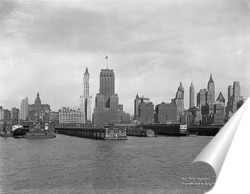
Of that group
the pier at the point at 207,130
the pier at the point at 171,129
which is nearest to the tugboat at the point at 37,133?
the pier at the point at 171,129

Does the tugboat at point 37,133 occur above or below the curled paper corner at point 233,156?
below

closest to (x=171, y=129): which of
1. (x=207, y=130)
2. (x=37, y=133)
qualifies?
(x=207, y=130)

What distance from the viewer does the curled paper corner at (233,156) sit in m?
6.57

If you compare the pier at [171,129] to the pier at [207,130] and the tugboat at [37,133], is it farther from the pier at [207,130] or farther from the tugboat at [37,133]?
the tugboat at [37,133]

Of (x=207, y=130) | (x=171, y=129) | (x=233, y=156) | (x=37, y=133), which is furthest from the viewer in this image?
(x=171, y=129)

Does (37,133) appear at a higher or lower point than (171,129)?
lower

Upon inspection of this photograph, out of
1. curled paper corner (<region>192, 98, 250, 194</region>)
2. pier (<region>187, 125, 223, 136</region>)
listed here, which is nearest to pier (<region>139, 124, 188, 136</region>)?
pier (<region>187, 125, 223, 136</region>)

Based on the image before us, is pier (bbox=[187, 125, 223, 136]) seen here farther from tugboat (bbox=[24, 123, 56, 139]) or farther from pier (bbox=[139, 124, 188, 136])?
tugboat (bbox=[24, 123, 56, 139])

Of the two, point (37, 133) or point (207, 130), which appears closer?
point (37, 133)

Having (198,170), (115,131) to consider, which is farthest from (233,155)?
(115,131)

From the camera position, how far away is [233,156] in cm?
666

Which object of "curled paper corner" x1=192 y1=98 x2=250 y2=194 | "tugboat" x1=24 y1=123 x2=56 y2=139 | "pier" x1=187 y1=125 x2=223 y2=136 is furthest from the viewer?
"pier" x1=187 y1=125 x2=223 y2=136

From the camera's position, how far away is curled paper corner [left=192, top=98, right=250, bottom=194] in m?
6.57

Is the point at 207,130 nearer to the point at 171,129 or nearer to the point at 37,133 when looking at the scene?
the point at 171,129
